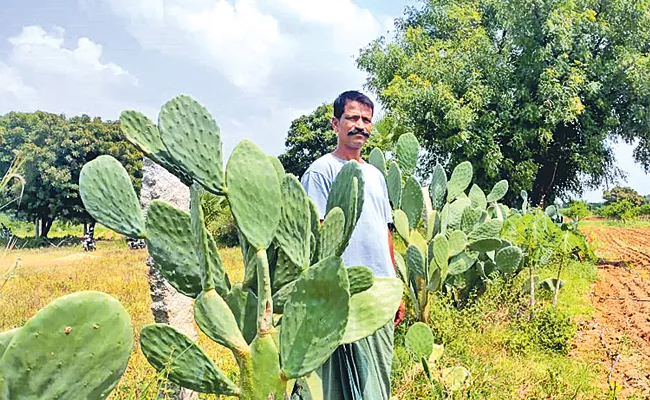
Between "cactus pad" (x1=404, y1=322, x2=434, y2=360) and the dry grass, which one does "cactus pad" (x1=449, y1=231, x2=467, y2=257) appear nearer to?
"cactus pad" (x1=404, y1=322, x2=434, y2=360)

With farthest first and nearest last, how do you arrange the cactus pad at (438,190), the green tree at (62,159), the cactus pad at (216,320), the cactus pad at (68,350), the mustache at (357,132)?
the green tree at (62,159) → the cactus pad at (438,190) → the mustache at (357,132) → the cactus pad at (216,320) → the cactus pad at (68,350)

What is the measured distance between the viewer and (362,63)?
539 inches

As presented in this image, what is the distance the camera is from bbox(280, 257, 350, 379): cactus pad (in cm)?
108

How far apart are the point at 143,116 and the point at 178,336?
0.47 meters

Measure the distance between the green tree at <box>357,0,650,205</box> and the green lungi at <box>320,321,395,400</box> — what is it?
8902 millimetres

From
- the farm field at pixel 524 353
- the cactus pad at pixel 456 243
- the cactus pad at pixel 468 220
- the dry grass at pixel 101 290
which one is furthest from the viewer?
the cactus pad at pixel 468 220

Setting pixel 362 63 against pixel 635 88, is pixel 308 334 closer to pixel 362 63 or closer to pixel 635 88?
pixel 635 88

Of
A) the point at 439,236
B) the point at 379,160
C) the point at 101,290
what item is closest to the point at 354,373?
the point at 439,236

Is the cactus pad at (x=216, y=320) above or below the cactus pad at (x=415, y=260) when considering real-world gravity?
below

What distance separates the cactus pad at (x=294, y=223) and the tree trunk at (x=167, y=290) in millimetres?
1106

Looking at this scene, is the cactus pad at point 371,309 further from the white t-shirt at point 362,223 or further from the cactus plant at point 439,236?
the cactus plant at point 439,236

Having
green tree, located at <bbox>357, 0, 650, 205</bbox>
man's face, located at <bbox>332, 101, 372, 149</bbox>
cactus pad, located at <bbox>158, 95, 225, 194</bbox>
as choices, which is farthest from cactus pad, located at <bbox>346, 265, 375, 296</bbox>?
green tree, located at <bbox>357, 0, 650, 205</bbox>

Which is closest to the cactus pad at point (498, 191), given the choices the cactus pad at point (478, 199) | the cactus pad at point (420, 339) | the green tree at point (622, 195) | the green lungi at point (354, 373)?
the cactus pad at point (478, 199)

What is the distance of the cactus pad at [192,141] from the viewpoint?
120 cm
